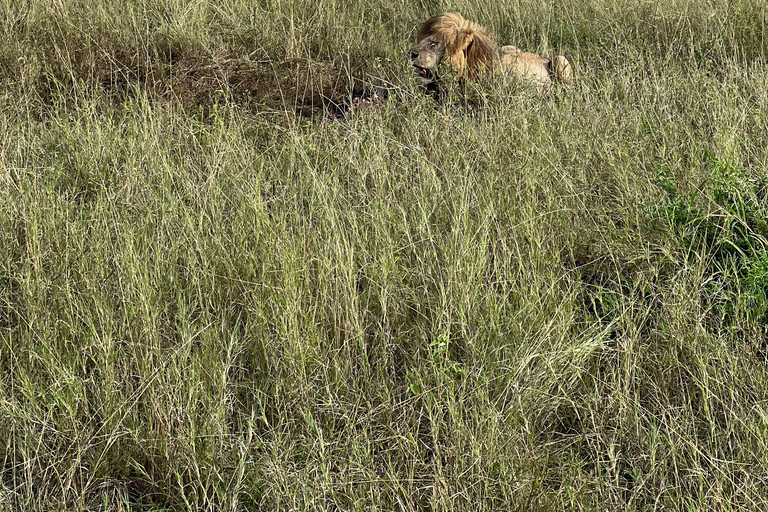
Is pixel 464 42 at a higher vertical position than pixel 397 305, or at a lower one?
higher

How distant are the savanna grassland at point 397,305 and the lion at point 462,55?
0.33 metres

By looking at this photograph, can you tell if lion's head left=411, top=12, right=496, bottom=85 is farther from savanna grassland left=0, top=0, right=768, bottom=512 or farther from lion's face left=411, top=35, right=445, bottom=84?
savanna grassland left=0, top=0, right=768, bottom=512

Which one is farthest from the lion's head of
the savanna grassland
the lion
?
the savanna grassland

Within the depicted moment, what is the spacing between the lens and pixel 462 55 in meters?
4.51

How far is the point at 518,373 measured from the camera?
2082mm

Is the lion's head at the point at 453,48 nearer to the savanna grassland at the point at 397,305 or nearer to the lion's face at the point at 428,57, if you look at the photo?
the lion's face at the point at 428,57

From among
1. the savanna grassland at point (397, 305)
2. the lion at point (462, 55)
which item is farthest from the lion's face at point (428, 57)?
the savanna grassland at point (397, 305)

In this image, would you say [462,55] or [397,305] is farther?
[462,55]

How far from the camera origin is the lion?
176 inches

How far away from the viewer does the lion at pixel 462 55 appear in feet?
14.6

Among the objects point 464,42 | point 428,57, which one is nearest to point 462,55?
point 464,42

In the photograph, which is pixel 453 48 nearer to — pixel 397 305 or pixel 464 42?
pixel 464 42

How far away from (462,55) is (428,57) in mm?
204

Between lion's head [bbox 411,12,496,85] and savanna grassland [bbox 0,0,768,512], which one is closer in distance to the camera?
savanna grassland [bbox 0,0,768,512]
